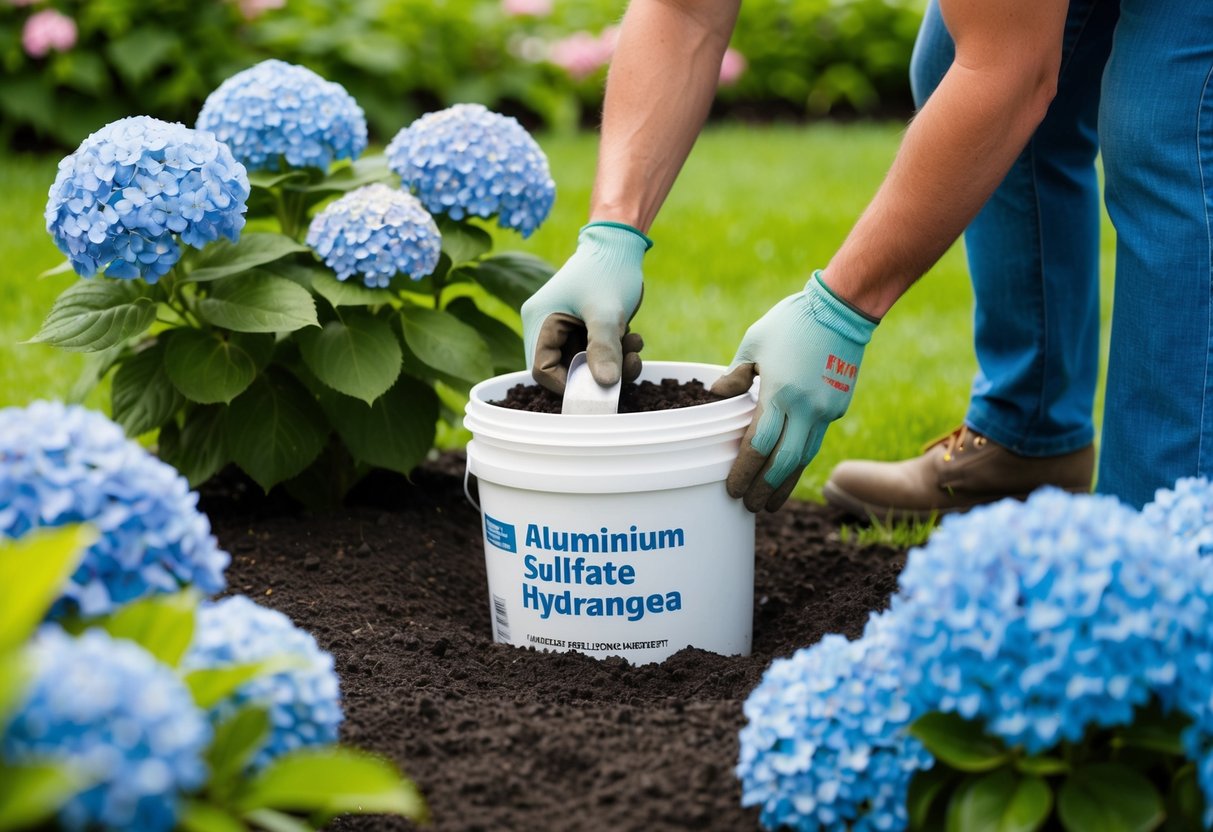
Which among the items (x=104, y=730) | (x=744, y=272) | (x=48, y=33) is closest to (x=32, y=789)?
(x=104, y=730)

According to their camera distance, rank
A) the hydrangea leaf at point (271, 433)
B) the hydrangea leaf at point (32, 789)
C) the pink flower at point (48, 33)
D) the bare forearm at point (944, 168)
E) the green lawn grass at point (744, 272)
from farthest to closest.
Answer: the pink flower at point (48, 33), the green lawn grass at point (744, 272), the hydrangea leaf at point (271, 433), the bare forearm at point (944, 168), the hydrangea leaf at point (32, 789)

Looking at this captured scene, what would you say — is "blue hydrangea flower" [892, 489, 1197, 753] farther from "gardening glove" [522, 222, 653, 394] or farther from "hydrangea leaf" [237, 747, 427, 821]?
"gardening glove" [522, 222, 653, 394]

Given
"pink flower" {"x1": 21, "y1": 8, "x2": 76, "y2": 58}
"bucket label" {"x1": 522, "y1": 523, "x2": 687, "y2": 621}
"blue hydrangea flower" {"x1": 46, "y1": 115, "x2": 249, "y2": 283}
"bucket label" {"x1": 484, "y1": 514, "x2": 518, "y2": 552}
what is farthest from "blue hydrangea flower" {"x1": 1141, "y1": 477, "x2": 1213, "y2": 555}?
"pink flower" {"x1": 21, "y1": 8, "x2": 76, "y2": 58}

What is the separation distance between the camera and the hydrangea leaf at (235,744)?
3.72ft

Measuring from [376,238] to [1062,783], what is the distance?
142 cm

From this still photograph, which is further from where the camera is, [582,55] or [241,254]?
[582,55]

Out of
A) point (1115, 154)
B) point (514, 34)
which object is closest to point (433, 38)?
point (514, 34)

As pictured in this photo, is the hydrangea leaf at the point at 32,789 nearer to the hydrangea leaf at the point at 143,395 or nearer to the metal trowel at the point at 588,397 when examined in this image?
the metal trowel at the point at 588,397

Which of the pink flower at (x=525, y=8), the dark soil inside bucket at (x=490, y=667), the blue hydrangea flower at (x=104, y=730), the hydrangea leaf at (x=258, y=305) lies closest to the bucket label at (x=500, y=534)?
the dark soil inside bucket at (x=490, y=667)

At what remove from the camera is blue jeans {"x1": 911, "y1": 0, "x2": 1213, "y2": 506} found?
6.36 ft

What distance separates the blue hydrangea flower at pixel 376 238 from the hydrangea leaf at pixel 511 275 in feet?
0.78

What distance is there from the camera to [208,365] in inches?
87.7

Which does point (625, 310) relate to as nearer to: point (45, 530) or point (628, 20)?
point (628, 20)

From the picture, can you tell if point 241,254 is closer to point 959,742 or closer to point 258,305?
point 258,305
